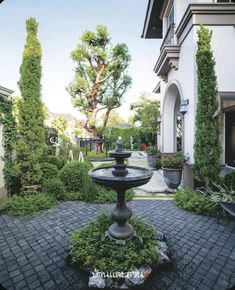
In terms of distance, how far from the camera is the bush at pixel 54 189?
6044 mm

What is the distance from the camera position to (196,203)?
5219 millimetres

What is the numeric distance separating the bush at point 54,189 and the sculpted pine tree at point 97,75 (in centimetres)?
1009

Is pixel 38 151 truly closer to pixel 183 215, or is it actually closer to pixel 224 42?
pixel 183 215

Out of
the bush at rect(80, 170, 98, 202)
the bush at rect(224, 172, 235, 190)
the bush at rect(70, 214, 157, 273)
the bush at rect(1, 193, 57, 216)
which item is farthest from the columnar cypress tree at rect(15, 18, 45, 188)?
the bush at rect(224, 172, 235, 190)

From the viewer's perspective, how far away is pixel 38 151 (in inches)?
233

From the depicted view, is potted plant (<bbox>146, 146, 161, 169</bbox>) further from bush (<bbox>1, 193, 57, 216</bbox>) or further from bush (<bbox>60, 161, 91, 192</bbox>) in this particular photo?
bush (<bbox>1, 193, 57, 216</bbox>)

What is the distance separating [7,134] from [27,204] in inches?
81.8

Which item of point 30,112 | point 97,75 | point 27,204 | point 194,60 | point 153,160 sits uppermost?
point 97,75

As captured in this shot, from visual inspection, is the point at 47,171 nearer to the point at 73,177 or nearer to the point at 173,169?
the point at 73,177

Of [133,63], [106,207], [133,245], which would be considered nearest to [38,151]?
[106,207]

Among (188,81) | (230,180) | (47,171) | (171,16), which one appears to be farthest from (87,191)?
(171,16)

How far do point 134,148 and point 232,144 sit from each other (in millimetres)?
16494

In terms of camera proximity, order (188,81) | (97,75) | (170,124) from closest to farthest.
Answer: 1. (188,81)
2. (170,124)
3. (97,75)

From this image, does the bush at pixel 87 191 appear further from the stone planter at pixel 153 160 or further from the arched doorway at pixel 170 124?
the arched doorway at pixel 170 124
